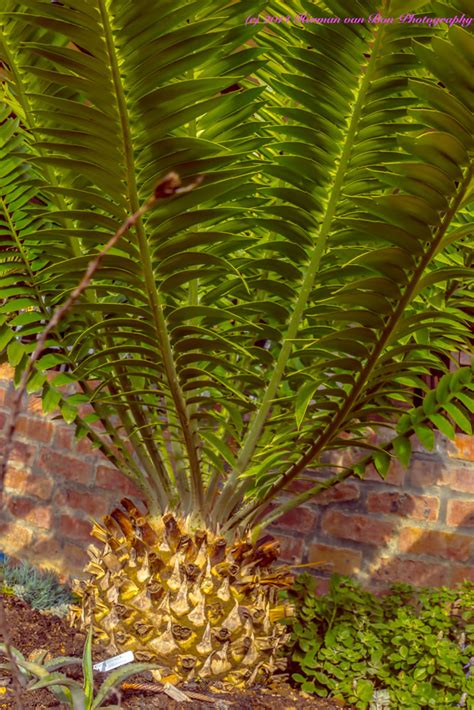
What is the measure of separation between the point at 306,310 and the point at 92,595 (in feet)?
1.93

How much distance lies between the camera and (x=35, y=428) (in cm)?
244

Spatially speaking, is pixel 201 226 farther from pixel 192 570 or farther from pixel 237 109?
pixel 192 570

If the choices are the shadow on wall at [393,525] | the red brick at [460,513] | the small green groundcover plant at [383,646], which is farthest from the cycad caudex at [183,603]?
the red brick at [460,513]

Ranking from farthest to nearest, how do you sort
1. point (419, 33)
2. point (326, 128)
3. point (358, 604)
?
point (358, 604), point (326, 128), point (419, 33)

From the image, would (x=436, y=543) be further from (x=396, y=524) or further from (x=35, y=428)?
(x=35, y=428)

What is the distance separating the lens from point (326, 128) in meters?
1.10

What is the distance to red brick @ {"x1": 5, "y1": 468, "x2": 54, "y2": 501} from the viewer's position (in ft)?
7.88

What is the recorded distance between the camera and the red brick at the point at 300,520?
2018 millimetres

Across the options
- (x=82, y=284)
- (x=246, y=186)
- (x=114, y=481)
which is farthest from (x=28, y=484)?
(x=82, y=284)

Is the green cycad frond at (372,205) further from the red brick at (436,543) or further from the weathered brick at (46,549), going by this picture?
the weathered brick at (46,549)

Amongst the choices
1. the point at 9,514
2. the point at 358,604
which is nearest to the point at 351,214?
the point at 358,604

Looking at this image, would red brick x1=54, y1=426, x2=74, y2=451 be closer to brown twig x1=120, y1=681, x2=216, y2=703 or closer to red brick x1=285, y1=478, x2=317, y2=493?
red brick x1=285, y1=478, x2=317, y2=493

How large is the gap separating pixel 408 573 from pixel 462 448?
0.32m

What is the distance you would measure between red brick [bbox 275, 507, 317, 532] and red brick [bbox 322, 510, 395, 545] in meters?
0.03
